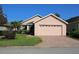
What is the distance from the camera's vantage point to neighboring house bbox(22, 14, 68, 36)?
31.7 m

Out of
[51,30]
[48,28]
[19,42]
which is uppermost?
[48,28]

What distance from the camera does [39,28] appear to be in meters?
32.7

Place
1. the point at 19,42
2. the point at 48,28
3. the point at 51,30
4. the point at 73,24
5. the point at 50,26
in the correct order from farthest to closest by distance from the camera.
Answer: the point at 73,24 < the point at 50,26 < the point at 48,28 < the point at 51,30 < the point at 19,42

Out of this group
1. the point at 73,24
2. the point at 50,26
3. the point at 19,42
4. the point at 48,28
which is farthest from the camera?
the point at 73,24

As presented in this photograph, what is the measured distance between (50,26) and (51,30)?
893 millimetres

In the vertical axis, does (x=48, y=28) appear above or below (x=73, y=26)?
below

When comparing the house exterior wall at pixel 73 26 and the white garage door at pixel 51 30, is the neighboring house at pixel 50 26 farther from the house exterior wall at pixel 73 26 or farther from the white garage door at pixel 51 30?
the house exterior wall at pixel 73 26

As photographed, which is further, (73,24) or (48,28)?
(73,24)

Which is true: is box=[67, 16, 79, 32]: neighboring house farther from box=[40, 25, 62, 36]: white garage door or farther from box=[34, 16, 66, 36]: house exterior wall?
box=[40, 25, 62, 36]: white garage door

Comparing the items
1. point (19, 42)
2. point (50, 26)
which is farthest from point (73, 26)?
point (19, 42)

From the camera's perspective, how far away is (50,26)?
32406 millimetres

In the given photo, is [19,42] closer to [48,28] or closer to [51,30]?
[51,30]

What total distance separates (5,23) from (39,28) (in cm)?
625

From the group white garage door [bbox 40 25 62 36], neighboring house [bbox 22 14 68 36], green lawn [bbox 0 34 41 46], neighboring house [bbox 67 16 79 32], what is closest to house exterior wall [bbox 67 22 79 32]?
neighboring house [bbox 67 16 79 32]
